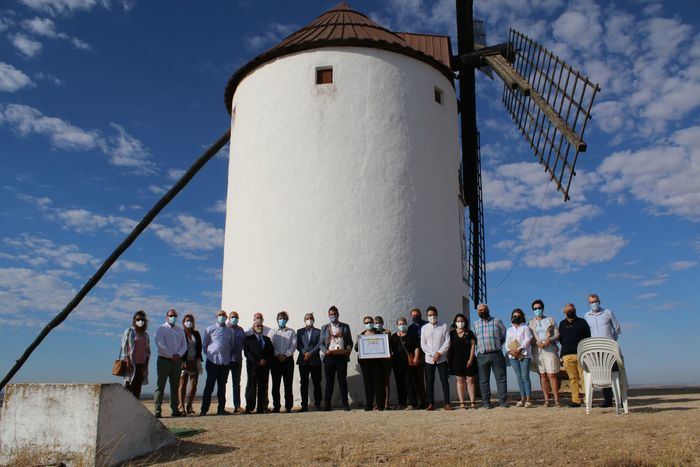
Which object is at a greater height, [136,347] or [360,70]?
[360,70]

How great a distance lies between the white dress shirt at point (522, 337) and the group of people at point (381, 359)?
1cm

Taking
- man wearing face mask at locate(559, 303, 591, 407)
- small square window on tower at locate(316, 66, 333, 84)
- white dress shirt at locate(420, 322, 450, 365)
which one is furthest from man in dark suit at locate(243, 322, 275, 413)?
small square window on tower at locate(316, 66, 333, 84)

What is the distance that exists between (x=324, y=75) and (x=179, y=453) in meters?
8.61

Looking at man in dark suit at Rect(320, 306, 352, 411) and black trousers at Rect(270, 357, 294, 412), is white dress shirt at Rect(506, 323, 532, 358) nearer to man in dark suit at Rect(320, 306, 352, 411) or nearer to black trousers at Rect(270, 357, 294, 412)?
man in dark suit at Rect(320, 306, 352, 411)

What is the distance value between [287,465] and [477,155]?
45.9 feet

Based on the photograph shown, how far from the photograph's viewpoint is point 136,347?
27.5ft

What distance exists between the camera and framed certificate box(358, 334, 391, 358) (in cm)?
901

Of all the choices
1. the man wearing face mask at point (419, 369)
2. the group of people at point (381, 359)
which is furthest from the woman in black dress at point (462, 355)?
the man wearing face mask at point (419, 369)

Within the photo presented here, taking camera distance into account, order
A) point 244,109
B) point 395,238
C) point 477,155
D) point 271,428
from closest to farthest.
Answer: point 271,428
point 395,238
point 244,109
point 477,155

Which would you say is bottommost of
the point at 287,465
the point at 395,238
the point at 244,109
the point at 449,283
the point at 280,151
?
the point at 287,465

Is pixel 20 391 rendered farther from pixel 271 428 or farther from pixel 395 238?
pixel 395 238

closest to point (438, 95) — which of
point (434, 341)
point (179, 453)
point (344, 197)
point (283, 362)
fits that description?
point (344, 197)

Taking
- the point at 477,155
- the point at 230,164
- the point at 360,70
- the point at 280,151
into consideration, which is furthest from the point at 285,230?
the point at 477,155

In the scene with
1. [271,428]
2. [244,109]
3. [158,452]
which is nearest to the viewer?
[158,452]
